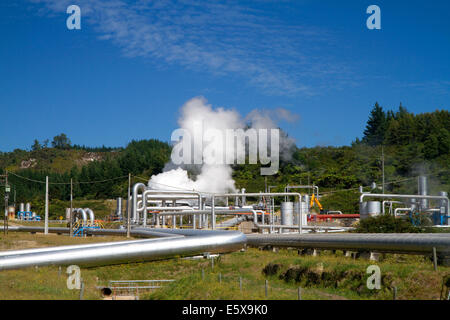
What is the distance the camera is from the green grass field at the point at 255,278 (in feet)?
48.0

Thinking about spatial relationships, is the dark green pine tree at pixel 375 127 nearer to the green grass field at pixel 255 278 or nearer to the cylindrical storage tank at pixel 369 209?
the cylindrical storage tank at pixel 369 209

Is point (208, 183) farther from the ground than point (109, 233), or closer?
farther from the ground

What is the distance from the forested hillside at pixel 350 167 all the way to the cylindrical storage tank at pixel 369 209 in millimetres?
19086

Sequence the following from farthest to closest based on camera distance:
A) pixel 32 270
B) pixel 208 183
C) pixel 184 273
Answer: pixel 208 183
pixel 184 273
pixel 32 270

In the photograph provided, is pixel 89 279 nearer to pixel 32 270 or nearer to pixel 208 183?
pixel 32 270

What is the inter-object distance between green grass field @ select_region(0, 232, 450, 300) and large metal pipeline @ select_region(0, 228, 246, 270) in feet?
1.23

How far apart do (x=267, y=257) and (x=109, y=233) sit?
67.7 ft

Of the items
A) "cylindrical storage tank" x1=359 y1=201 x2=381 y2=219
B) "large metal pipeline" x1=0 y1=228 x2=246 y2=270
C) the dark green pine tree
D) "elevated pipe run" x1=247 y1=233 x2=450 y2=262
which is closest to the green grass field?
"large metal pipeline" x1=0 y1=228 x2=246 y2=270

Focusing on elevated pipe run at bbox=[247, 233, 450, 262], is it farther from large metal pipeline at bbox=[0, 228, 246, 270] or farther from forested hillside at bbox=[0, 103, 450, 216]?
forested hillside at bbox=[0, 103, 450, 216]

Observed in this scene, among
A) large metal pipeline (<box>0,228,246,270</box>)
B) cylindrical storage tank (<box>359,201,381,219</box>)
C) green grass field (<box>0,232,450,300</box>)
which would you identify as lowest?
green grass field (<box>0,232,450,300</box>)

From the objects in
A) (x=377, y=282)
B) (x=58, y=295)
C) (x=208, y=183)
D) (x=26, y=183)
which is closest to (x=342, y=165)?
(x=208, y=183)

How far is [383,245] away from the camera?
19984mm

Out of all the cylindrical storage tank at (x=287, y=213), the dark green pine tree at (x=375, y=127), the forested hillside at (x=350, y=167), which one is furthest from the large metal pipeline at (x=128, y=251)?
the dark green pine tree at (x=375, y=127)

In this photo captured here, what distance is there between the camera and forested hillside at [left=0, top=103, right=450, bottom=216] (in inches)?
2633
